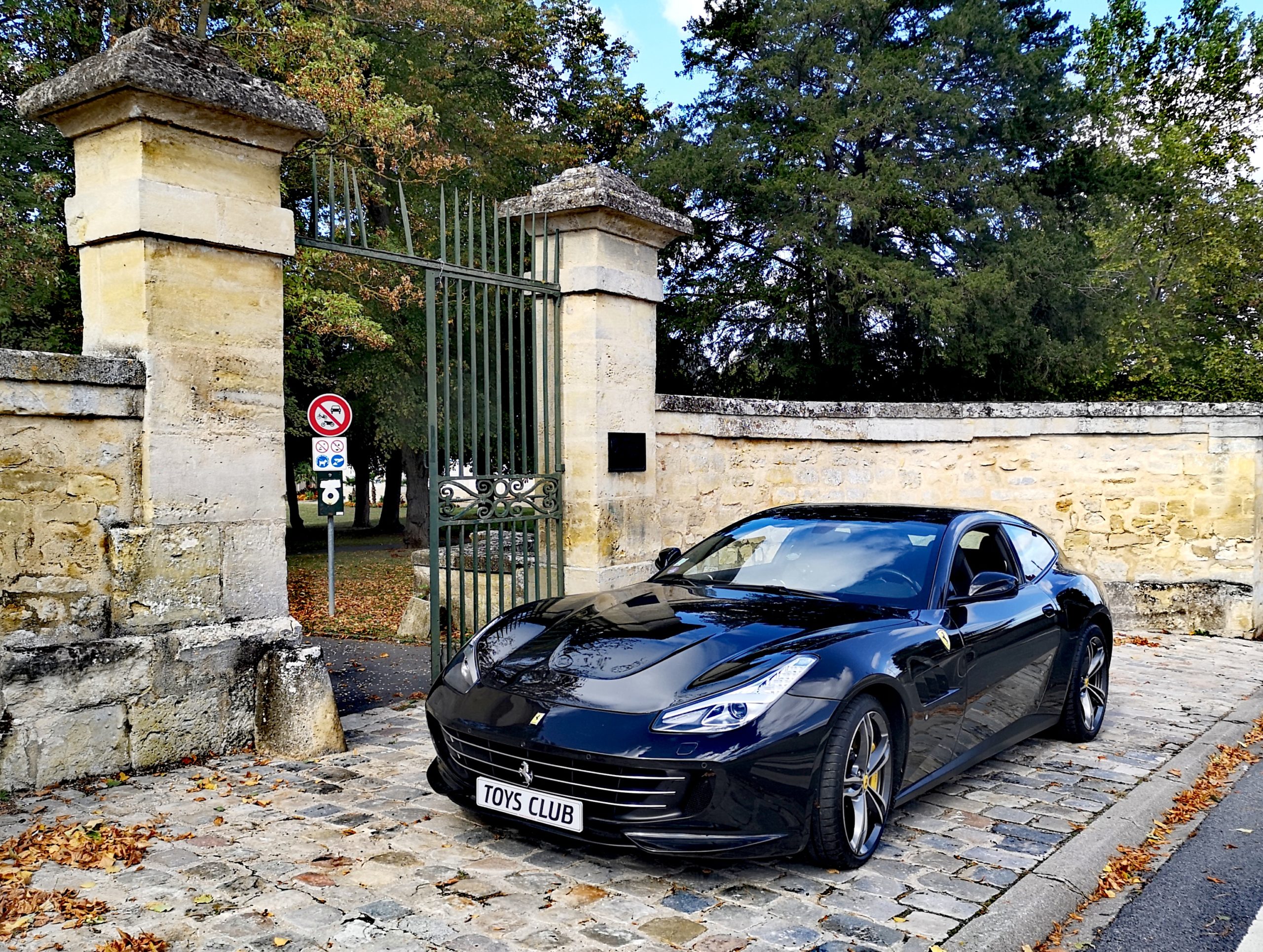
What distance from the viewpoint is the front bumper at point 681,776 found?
3.28 m

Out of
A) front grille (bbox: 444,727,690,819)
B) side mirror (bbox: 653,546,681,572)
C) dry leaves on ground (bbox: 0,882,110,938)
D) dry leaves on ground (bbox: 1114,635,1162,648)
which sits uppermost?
side mirror (bbox: 653,546,681,572)

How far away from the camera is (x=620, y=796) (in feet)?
11.0

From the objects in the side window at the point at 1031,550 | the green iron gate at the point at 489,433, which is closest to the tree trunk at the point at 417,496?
the green iron gate at the point at 489,433

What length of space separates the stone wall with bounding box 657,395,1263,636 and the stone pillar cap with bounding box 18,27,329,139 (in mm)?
4865

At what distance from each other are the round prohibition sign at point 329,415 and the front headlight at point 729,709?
30.2ft

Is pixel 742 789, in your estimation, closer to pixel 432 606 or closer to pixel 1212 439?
pixel 432 606

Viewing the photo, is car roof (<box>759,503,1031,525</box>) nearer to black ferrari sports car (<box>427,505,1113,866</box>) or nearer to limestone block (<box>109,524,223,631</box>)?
black ferrari sports car (<box>427,505,1113,866</box>)

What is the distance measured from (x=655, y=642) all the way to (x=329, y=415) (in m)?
8.92

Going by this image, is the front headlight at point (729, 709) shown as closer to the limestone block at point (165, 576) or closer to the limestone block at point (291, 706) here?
the limestone block at point (291, 706)

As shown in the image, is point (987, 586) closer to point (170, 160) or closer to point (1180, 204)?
point (170, 160)

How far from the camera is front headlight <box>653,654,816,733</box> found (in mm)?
3332

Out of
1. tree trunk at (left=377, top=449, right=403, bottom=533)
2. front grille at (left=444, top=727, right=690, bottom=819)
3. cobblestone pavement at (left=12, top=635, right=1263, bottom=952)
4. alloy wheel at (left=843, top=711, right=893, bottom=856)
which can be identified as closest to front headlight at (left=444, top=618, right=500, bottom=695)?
front grille at (left=444, top=727, right=690, bottom=819)

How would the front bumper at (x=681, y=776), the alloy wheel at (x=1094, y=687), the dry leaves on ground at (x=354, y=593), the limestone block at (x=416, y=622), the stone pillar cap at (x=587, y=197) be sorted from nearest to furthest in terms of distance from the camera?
the front bumper at (x=681, y=776) < the alloy wheel at (x=1094, y=687) < the stone pillar cap at (x=587, y=197) < the limestone block at (x=416, y=622) < the dry leaves on ground at (x=354, y=593)

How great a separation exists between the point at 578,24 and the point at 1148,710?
19.6m
